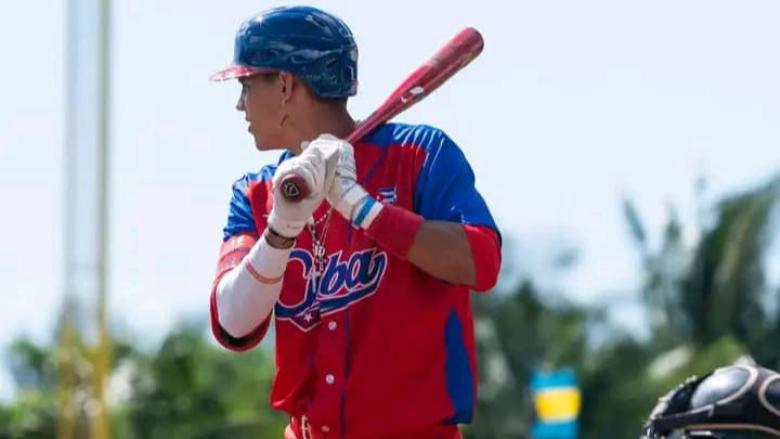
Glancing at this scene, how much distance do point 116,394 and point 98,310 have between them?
1336 cm

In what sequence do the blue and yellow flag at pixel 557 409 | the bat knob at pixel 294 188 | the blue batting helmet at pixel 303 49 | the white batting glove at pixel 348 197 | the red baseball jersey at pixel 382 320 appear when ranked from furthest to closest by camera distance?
the blue and yellow flag at pixel 557 409
the blue batting helmet at pixel 303 49
the red baseball jersey at pixel 382 320
the white batting glove at pixel 348 197
the bat knob at pixel 294 188

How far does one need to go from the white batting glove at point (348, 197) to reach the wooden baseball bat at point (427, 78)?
0.27 metres

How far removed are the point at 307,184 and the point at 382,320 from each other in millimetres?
507

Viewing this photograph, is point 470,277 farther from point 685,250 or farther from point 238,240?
point 685,250

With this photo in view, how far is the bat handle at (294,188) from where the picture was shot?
5945 millimetres

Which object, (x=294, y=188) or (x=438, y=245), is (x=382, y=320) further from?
(x=294, y=188)

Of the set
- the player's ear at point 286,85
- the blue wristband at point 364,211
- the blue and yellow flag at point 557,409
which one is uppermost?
the player's ear at point 286,85

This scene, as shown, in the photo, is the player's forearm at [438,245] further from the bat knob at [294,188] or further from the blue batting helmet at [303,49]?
the blue batting helmet at [303,49]

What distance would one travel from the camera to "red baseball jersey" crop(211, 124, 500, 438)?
6195 mm

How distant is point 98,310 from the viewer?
19.0 metres

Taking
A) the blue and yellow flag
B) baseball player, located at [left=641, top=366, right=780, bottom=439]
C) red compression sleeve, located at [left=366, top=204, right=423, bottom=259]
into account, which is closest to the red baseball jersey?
red compression sleeve, located at [left=366, top=204, right=423, bottom=259]

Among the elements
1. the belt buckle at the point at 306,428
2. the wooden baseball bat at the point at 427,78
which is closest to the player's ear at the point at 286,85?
the wooden baseball bat at the point at 427,78

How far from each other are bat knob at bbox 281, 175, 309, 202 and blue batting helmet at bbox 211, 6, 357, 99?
450mm

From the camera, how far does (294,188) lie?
5953 millimetres
